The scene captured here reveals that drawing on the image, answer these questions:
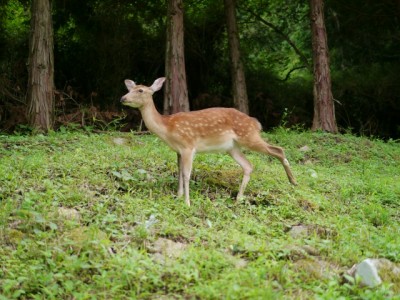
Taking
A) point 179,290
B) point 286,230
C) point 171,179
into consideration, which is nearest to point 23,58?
point 171,179

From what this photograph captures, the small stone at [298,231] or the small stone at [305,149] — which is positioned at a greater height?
the small stone at [298,231]

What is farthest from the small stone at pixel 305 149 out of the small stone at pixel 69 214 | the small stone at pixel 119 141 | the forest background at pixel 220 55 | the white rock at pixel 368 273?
the white rock at pixel 368 273

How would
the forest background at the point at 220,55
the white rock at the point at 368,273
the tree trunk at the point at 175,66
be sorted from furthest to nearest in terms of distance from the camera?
1. the forest background at the point at 220,55
2. the tree trunk at the point at 175,66
3. the white rock at the point at 368,273

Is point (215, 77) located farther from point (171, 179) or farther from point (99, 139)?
point (171, 179)

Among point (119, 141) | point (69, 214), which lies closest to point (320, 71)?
point (119, 141)

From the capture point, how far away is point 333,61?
1875 cm

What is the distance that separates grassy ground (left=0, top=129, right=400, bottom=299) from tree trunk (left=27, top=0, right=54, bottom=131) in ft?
6.74

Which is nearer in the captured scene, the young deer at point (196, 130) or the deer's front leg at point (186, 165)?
the deer's front leg at point (186, 165)

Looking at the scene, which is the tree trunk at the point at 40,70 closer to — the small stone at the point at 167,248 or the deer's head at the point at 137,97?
the deer's head at the point at 137,97

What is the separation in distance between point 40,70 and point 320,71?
6.22m

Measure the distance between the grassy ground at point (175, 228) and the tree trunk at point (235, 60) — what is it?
5.90 metres

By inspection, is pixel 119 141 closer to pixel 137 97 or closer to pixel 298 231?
pixel 137 97

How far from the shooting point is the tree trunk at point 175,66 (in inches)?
523

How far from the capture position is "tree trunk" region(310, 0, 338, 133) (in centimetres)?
1445
